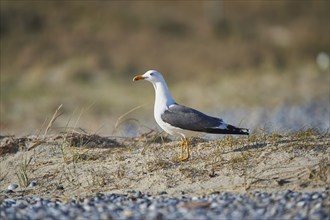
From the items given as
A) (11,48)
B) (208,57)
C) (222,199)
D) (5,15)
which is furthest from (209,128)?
(5,15)

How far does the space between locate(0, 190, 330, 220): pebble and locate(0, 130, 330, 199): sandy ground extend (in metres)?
0.50

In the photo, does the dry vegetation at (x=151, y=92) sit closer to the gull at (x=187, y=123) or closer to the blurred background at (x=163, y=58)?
the blurred background at (x=163, y=58)

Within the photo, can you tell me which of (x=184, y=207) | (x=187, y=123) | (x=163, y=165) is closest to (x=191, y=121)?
(x=187, y=123)

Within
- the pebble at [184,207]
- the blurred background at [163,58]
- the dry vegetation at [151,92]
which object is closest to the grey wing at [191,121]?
the dry vegetation at [151,92]

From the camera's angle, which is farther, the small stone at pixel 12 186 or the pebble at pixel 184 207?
the small stone at pixel 12 186

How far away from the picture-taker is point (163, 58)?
34500mm

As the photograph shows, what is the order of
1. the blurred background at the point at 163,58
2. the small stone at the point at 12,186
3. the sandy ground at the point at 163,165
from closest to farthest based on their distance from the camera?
the sandy ground at the point at 163,165, the small stone at the point at 12,186, the blurred background at the point at 163,58

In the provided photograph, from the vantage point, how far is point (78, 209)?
7.52 m

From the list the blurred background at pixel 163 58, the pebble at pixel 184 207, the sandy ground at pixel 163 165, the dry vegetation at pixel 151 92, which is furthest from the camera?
the blurred background at pixel 163 58

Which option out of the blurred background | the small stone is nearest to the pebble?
the small stone

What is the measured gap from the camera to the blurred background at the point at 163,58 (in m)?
23.6

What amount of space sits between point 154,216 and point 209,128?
2.46 metres

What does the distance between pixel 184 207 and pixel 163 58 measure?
27.4 m

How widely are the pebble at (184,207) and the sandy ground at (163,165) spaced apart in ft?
1.65
